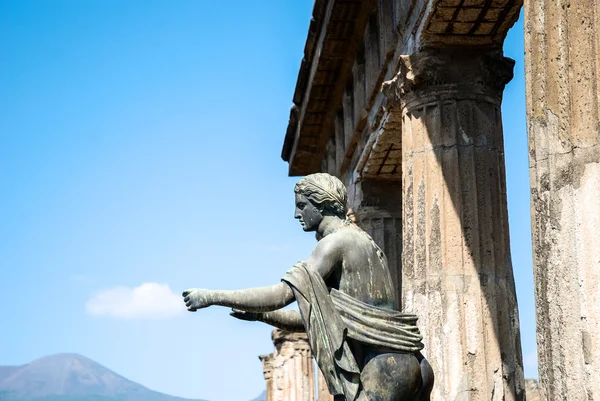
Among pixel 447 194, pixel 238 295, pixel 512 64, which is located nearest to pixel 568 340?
pixel 238 295

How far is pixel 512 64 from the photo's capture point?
1169 cm

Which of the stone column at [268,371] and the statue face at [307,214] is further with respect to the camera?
the stone column at [268,371]

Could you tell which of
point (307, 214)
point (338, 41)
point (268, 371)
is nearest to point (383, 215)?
point (338, 41)

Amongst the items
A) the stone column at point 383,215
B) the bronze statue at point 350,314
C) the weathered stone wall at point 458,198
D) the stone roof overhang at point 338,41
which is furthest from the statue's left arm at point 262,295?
the stone column at point 383,215

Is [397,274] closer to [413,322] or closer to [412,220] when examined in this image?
[412,220]

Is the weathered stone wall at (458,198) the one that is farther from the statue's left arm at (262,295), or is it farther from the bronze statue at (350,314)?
the statue's left arm at (262,295)

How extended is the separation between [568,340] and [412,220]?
5.29 m

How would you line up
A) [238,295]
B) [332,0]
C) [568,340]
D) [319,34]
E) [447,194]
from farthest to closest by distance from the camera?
[319,34]
[332,0]
[447,194]
[238,295]
[568,340]

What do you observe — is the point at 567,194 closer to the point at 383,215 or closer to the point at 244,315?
the point at 244,315

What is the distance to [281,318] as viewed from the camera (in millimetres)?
7805

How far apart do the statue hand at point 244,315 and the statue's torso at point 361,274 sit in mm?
574

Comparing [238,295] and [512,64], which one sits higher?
[512,64]

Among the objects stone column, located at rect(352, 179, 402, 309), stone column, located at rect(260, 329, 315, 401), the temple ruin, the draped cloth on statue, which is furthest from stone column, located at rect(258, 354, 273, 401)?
the draped cloth on statue

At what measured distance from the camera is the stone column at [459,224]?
10.8m
